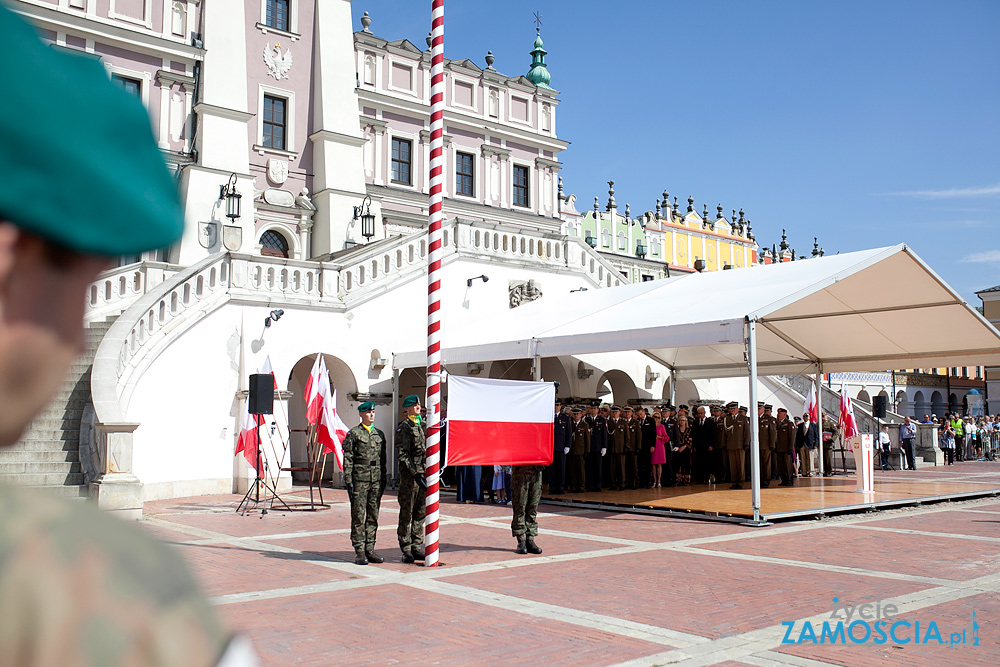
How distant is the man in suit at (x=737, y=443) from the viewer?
20648mm

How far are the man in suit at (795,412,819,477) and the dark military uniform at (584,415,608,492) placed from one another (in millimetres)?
7216

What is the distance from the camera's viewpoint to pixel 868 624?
7156 millimetres

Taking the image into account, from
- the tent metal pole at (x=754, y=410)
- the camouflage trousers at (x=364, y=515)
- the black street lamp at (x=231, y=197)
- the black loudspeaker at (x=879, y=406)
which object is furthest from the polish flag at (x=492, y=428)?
the black loudspeaker at (x=879, y=406)

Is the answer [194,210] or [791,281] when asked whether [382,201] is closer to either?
A: [194,210]

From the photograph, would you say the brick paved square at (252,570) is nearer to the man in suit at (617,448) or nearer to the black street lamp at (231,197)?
the man in suit at (617,448)

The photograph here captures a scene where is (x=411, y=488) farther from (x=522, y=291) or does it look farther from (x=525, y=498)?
(x=522, y=291)

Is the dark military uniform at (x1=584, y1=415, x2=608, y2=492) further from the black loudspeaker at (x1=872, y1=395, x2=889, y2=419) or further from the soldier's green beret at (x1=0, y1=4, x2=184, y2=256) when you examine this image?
the soldier's green beret at (x1=0, y1=4, x2=184, y2=256)

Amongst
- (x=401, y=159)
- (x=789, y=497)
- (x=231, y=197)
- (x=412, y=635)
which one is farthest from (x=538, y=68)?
(x=412, y=635)

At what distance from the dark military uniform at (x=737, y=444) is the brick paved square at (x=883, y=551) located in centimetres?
759

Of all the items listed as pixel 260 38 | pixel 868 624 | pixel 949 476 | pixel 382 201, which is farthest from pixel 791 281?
pixel 260 38

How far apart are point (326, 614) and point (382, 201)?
26458 mm

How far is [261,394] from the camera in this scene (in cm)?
1565

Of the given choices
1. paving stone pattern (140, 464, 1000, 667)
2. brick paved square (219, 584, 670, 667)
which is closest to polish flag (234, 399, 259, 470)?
paving stone pattern (140, 464, 1000, 667)

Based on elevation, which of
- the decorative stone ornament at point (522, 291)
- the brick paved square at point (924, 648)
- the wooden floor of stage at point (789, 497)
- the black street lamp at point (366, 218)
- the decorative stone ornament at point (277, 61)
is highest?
the decorative stone ornament at point (277, 61)
